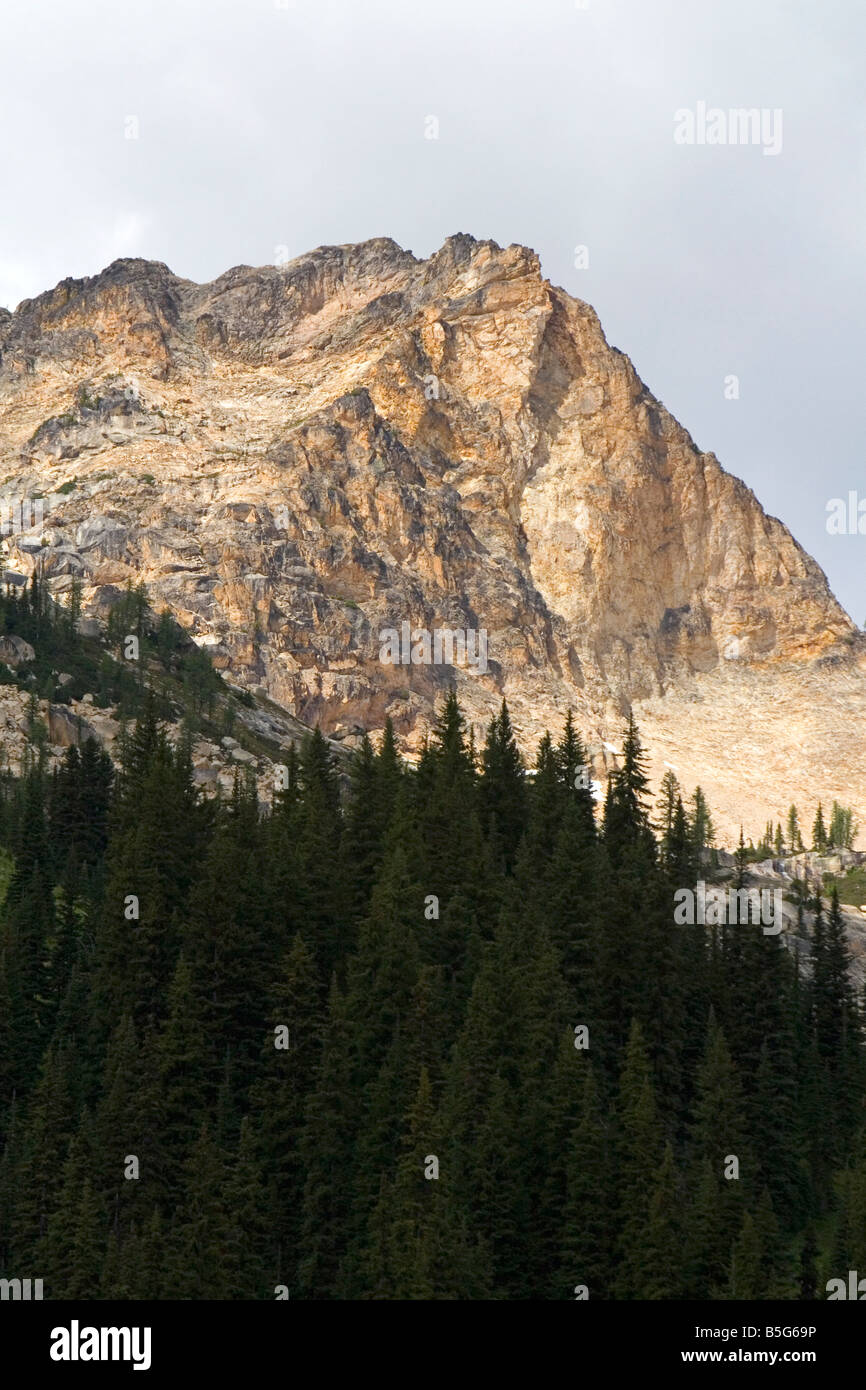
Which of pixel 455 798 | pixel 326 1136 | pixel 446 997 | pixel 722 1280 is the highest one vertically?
pixel 455 798

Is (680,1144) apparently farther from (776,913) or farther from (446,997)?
(776,913)

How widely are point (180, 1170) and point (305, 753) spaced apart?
44394mm

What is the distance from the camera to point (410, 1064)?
A: 76.7 m

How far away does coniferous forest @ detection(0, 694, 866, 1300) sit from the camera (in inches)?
2685

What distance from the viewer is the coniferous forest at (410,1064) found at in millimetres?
68188

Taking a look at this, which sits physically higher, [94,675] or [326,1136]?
[94,675]

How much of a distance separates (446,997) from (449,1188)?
1508cm

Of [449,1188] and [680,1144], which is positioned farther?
[680,1144]

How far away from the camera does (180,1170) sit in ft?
248
